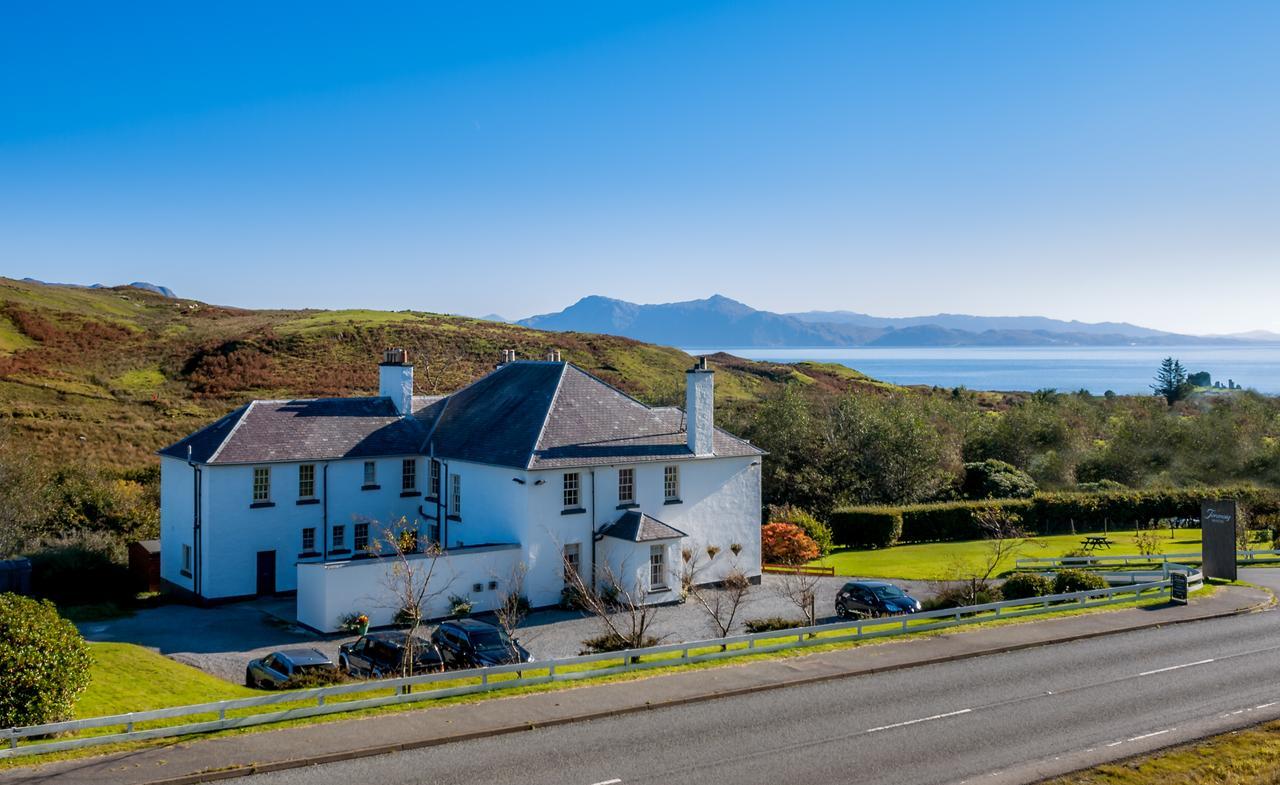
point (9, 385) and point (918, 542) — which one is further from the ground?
point (9, 385)

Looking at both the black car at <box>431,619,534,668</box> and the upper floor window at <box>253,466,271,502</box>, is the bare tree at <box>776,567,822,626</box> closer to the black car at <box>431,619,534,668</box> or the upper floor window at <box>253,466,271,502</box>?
the black car at <box>431,619,534,668</box>

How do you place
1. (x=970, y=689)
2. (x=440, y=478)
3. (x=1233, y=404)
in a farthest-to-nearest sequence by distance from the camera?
1. (x=1233, y=404)
2. (x=440, y=478)
3. (x=970, y=689)

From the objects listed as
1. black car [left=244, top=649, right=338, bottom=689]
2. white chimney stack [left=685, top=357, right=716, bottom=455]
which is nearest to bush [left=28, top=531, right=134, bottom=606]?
black car [left=244, top=649, right=338, bottom=689]

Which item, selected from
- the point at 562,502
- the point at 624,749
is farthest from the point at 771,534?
the point at 624,749

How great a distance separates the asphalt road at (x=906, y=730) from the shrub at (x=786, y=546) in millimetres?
19986

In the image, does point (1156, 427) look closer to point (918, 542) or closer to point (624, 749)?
point (918, 542)

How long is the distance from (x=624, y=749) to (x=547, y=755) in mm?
1368

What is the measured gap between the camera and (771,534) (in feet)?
146

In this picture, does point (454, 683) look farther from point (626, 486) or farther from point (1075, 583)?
point (1075, 583)

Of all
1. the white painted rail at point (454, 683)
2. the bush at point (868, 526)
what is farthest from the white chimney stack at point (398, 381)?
the bush at point (868, 526)

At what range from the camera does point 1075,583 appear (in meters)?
31.8

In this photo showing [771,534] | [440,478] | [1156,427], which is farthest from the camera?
[1156,427]

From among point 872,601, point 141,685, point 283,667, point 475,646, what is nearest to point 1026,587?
point 872,601

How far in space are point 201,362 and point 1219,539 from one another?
79829 millimetres
